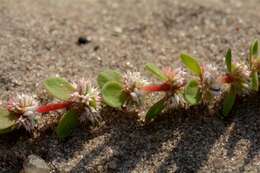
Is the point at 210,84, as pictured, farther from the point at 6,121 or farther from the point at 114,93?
the point at 6,121

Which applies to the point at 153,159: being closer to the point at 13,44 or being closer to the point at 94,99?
the point at 94,99

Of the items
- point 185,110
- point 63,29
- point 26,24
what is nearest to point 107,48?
point 63,29

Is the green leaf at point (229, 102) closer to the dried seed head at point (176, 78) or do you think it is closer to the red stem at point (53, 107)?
the dried seed head at point (176, 78)

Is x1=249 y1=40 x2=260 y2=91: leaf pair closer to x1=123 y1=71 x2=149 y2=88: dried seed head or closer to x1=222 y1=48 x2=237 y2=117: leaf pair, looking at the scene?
x1=222 y1=48 x2=237 y2=117: leaf pair

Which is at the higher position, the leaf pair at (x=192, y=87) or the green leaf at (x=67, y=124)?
the leaf pair at (x=192, y=87)

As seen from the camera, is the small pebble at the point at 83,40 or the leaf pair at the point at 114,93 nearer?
the leaf pair at the point at 114,93

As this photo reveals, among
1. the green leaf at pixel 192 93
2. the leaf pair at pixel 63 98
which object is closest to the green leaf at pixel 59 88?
the leaf pair at pixel 63 98

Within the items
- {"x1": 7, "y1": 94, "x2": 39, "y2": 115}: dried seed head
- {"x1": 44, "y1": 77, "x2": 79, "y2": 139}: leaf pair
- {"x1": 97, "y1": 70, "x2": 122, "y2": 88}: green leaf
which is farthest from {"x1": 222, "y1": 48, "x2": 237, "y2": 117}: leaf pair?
{"x1": 7, "y1": 94, "x2": 39, "y2": 115}: dried seed head
